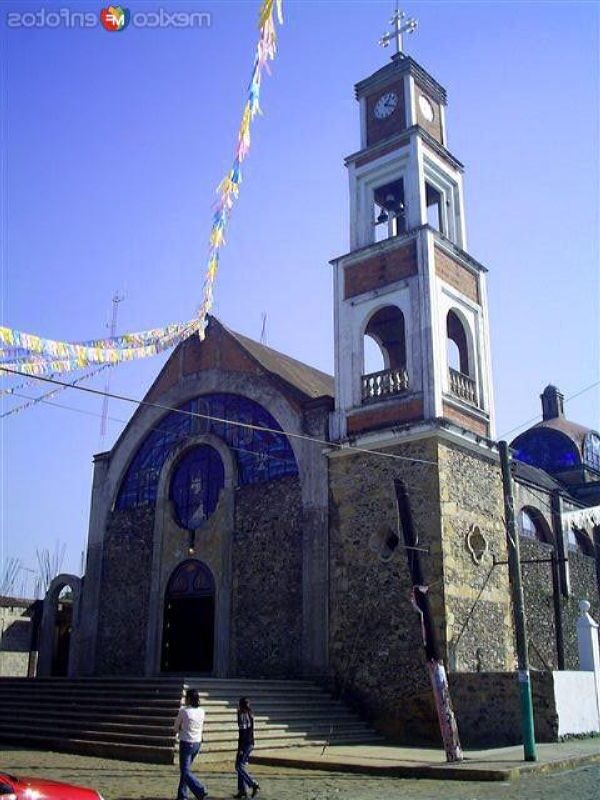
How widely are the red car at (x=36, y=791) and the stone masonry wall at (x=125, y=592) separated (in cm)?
1641

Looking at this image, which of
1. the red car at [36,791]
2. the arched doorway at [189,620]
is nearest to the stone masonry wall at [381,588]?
the arched doorway at [189,620]

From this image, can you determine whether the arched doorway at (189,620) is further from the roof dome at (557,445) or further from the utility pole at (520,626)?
the roof dome at (557,445)

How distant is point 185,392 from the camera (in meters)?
24.9

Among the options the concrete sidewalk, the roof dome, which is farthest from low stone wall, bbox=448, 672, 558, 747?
the roof dome

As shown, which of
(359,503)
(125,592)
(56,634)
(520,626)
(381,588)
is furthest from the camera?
(56,634)

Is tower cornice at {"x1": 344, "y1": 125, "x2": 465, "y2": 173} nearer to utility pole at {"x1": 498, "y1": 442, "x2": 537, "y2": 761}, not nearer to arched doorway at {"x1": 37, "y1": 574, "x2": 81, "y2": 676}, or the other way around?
utility pole at {"x1": 498, "y1": 442, "x2": 537, "y2": 761}

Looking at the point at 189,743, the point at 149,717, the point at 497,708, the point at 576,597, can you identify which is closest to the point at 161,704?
the point at 149,717

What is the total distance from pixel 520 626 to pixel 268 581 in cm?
840

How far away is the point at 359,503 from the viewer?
19.3 metres

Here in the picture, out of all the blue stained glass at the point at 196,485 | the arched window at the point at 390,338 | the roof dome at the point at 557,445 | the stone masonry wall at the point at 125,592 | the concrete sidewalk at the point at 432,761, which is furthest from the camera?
the roof dome at the point at 557,445

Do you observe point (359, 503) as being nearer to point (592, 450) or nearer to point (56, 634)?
point (56, 634)

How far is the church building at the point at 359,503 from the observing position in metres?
18.1

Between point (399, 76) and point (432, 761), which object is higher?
point (399, 76)

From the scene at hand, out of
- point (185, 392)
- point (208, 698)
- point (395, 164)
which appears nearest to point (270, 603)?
point (208, 698)
